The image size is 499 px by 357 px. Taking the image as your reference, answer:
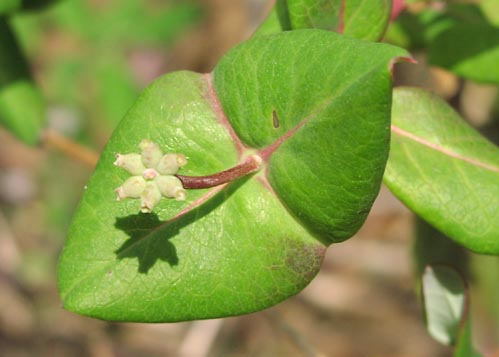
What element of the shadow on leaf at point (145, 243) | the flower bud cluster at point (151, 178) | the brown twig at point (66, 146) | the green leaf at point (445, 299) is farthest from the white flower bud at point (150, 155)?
the brown twig at point (66, 146)

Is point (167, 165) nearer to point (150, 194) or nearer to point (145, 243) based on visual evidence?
point (150, 194)

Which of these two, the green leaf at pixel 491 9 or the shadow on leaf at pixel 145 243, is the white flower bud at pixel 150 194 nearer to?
the shadow on leaf at pixel 145 243

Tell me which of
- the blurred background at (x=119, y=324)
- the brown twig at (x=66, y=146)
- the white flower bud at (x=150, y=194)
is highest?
the white flower bud at (x=150, y=194)

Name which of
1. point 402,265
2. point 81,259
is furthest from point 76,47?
point 81,259

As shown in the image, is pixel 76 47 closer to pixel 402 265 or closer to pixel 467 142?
pixel 402 265

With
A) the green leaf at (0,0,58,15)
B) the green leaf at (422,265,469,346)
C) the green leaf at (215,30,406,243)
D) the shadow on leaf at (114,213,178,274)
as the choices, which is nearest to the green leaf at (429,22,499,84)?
the green leaf at (422,265,469,346)

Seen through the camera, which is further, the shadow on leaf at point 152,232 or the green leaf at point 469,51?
the green leaf at point 469,51

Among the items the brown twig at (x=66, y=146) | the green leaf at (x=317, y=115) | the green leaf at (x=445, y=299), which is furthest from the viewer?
the brown twig at (x=66, y=146)

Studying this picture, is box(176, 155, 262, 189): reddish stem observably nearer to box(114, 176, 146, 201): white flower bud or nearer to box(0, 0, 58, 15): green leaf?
box(114, 176, 146, 201): white flower bud

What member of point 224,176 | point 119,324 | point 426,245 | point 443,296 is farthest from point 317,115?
point 119,324
